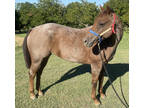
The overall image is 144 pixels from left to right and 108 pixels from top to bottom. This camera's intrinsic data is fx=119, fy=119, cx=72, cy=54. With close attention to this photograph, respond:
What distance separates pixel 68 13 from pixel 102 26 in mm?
14125

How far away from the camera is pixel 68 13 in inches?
605

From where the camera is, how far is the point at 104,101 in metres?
2.78

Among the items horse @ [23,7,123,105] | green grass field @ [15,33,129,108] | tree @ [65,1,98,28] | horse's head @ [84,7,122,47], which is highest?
tree @ [65,1,98,28]

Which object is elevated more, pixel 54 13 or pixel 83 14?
pixel 54 13

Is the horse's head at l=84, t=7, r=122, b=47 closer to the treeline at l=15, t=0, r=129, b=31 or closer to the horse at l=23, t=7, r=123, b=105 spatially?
the horse at l=23, t=7, r=123, b=105

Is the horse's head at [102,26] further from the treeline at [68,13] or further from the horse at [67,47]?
the treeline at [68,13]

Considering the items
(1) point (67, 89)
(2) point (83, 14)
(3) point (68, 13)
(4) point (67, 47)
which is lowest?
(1) point (67, 89)

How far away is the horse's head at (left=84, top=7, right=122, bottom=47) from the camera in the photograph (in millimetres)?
2078

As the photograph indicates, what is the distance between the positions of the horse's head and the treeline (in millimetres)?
8190

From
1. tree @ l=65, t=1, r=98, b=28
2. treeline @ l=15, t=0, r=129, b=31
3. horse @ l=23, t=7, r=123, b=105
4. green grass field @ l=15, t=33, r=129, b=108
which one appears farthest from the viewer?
treeline @ l=15, t=0, r=129, b=31

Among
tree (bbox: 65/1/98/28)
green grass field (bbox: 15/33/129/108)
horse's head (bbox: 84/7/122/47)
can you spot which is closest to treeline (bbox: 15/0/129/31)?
tree (bbox: 65/1/98/28)

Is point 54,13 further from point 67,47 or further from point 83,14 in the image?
point 67,47

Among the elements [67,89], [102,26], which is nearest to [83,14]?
[67,89]
